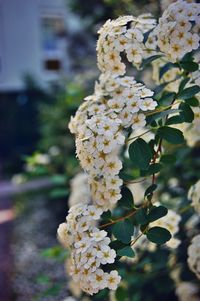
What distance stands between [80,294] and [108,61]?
1.17m

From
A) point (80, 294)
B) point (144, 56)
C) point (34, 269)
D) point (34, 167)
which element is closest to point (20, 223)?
point (34, 269)

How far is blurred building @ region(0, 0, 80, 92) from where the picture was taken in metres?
8.82

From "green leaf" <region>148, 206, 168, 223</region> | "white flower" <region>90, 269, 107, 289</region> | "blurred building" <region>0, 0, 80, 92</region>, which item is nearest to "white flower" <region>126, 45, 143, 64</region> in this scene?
"green leaf" <region>148, 206, 168, 223</region>

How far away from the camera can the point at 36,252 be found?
12.2ft

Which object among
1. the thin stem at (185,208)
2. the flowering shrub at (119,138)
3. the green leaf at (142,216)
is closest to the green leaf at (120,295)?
the thin stem at (185,208)

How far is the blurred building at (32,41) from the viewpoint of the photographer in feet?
28.9

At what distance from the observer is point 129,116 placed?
1.08 metres

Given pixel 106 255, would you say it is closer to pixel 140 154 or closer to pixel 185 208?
pixel 140 154

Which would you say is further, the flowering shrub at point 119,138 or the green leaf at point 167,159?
the green leaf at point 167,159

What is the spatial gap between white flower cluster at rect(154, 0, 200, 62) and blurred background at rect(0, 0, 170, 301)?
1.87 feet

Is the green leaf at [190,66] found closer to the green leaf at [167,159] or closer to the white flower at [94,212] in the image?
the green leaf at [167,159]

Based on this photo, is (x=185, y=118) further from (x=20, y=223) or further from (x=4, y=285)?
(x=20, y=223)

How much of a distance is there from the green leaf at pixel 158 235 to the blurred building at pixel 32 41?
750 cm

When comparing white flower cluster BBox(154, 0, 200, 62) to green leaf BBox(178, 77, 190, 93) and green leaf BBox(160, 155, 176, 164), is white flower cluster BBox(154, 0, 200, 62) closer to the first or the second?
green leaf BBox(178, 77, 190, 93)
